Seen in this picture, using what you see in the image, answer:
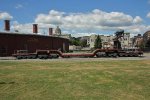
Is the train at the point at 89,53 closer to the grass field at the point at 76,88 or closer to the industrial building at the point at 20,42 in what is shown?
the industrial building at the point at 20,42

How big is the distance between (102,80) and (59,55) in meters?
30.8

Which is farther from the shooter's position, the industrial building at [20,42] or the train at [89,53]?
the industrial building at [20,42]

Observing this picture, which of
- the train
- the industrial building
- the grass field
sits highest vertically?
the industrial building

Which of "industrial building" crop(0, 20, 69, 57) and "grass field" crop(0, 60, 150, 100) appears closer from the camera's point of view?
"grass field" crop(0, 60, 150, 100)

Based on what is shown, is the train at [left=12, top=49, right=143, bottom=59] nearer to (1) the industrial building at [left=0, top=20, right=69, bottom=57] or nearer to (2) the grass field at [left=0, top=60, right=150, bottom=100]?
(1) the industrial building at [left=0, top=20, right=69, bottom=57]

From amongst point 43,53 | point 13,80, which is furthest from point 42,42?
point 13,80

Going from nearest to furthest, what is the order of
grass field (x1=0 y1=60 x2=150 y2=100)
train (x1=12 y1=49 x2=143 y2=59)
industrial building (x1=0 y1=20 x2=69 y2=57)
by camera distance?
grass field (x1=0 y1=60 x2=150 y2=100) → train (x1=12 y1=49 x2=143 y2=59) → industrial building (x1=0 y1=20 x2=69 y2=57)

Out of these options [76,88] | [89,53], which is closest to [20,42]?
[89,53]

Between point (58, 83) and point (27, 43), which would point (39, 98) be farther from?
point (27, 43)

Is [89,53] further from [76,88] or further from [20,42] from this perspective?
[76,88]

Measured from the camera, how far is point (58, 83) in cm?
1702

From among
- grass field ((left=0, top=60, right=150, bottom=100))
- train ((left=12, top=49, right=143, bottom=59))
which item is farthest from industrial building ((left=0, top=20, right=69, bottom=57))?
grass field ((left=0, top=60, right=150, bottom=100))

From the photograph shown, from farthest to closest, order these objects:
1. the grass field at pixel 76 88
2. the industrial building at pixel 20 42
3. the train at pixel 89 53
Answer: the industrial building at pixel 20 42
the train at pixel 89 53
the grass field at pixel 76 88

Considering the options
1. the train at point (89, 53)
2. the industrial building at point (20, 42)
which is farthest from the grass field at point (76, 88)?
the industrial building at point (20, 42)
